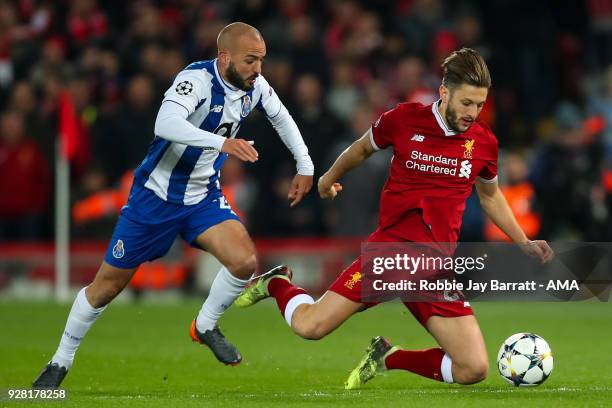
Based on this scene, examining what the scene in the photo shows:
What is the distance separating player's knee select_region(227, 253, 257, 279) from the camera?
9.07 metres

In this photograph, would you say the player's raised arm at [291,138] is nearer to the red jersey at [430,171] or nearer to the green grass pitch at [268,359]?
the red jersey at [430,171]

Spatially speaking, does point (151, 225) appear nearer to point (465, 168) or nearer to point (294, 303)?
point (294, 303)

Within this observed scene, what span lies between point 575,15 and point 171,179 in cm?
1137

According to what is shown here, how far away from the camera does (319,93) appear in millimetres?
17047

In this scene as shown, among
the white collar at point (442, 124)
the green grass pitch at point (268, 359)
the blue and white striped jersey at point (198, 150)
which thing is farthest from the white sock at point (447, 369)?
the blue and white striped jersey at point (198, 150)

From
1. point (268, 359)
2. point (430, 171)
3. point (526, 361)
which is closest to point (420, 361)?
point (526, 361)

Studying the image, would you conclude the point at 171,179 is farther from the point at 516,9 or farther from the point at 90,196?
the point at 516,9

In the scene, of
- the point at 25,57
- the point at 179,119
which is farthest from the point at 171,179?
the point at 25,57

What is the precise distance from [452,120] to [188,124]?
161cm

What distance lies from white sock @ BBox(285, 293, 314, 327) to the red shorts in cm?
33

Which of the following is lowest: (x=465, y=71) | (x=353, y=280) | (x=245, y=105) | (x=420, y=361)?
(x=420, y=361)

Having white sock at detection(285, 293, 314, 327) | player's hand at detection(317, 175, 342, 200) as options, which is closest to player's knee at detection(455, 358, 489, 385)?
white sock at detection(285, 293, 314, 327)

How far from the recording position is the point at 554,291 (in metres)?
11.7

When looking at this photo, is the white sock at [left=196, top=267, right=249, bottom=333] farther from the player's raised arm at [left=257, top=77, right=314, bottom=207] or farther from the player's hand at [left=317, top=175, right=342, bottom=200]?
the player's hand at [left=317, top=175, right=342, bottom=200]
